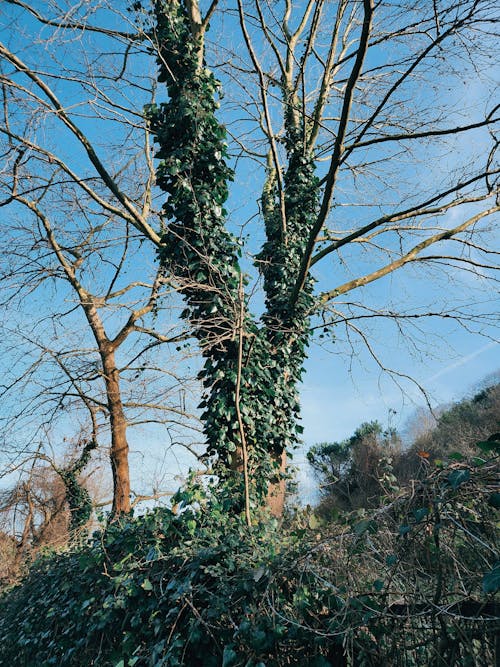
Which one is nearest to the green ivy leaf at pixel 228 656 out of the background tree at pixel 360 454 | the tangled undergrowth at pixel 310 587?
the tangled undergrowth at pixel 310 587

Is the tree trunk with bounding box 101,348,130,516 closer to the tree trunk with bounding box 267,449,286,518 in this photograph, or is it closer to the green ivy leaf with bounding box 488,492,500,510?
the tree trunk with bounding box 267,449,286,518

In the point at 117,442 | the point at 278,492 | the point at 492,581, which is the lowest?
the point at 492,581

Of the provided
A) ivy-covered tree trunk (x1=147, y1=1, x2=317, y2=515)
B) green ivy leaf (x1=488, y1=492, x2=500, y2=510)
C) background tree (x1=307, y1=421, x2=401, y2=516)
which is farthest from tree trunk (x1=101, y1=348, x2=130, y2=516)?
background tree (x1=307, y1=421, x2=401, y2=516)

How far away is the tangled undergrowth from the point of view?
1975mm

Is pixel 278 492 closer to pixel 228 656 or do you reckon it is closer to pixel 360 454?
pixel 228 656

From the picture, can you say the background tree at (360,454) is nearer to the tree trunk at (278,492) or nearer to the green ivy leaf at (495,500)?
the tree trunk at (278,492)

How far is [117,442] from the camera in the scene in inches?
382

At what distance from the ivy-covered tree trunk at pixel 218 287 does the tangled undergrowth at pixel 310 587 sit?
2043 millimetres

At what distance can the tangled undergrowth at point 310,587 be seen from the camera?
197cm

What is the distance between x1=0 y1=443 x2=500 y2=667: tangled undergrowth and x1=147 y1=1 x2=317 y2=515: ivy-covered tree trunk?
204cm

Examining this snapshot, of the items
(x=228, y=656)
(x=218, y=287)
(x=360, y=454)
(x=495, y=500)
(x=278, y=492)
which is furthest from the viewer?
(x=360, y=454)

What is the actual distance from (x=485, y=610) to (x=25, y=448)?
295 inches

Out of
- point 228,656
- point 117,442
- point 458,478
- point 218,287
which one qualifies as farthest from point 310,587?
Result: point 117,442

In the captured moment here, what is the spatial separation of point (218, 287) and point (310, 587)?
425 cm
